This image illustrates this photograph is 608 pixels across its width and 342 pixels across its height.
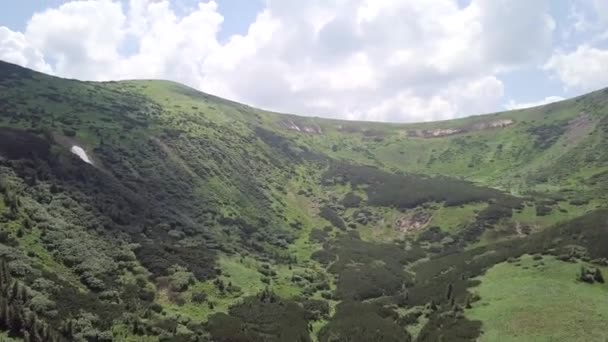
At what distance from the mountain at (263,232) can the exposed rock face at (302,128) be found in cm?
2644

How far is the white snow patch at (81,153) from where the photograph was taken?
69.5m

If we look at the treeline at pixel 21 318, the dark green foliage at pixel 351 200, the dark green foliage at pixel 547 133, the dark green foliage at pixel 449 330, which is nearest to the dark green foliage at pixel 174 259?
the treeline at pixel 21 318

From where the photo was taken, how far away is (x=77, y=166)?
207 ft

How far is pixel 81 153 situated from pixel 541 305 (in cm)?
6025

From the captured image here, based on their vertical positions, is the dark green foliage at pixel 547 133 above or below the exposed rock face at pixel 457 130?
below

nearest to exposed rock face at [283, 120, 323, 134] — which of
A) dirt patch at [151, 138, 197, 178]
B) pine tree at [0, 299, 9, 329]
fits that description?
dirt patch at [151, 138, 197, 178]

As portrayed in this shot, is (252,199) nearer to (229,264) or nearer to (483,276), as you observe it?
(229,264)

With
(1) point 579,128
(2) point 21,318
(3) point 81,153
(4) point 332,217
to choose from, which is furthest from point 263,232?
(1) point 579,128

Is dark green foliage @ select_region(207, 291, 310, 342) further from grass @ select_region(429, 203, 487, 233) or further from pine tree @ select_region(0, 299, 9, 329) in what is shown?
Result: grass @ select_region(429, 203, 487, 233)

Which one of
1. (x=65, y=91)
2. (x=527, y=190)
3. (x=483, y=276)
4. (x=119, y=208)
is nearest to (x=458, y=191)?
(x=527, y=190)

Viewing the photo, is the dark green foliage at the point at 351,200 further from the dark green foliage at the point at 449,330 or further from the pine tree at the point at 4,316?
the pine tree at the point at 4,316

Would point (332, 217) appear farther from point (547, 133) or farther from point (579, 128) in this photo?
point (579, 128)

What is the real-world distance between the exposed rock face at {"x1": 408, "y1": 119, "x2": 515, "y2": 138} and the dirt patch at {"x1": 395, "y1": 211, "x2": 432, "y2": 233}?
8250 cm

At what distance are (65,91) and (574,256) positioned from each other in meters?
98.8
